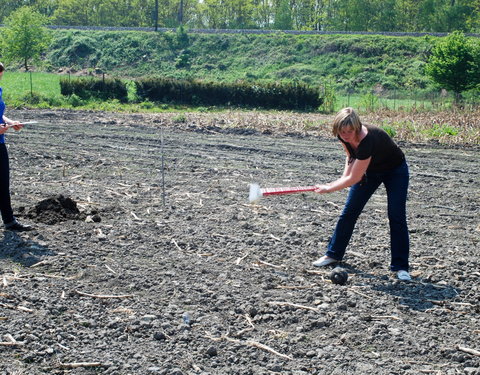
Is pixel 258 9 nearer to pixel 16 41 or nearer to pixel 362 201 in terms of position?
pixel 16 41

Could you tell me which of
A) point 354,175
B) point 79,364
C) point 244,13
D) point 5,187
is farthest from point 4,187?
point 244,13

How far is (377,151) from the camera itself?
244 inches

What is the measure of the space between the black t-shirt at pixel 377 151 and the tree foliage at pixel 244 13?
222 feet

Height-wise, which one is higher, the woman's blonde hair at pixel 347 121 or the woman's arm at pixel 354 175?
the woman's blonde hair at pixel 347 121

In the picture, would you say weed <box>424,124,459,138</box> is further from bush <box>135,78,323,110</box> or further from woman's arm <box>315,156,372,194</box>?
woman's arm <box>315,156,372,194</box>

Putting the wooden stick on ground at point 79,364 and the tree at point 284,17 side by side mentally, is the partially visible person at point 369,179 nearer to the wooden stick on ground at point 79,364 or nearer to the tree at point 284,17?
the wooden stick on ground at point 79,364

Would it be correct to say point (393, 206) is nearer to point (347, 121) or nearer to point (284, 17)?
point (347, 121)

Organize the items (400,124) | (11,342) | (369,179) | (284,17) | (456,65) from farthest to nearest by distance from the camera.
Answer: (284,17) < (456,65) < (400,124) < (369,179) < (11,342)

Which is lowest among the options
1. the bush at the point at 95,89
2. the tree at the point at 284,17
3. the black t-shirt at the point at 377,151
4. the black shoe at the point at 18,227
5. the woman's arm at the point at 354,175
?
the black shoe at the point at 18,227

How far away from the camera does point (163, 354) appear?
4816 mm

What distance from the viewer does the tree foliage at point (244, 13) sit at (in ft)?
234

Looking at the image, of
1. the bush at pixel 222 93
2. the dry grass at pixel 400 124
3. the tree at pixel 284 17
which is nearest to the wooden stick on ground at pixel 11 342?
the dry grass at pixel 400 124

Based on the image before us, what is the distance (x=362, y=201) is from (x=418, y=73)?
4299cm

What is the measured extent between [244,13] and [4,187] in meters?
77.4
